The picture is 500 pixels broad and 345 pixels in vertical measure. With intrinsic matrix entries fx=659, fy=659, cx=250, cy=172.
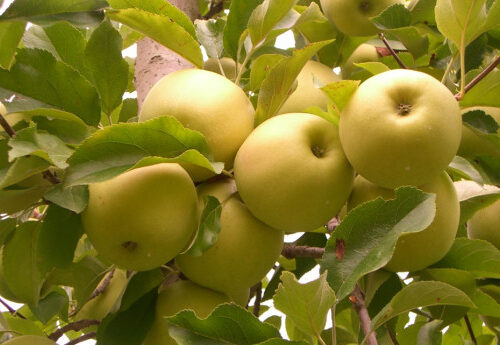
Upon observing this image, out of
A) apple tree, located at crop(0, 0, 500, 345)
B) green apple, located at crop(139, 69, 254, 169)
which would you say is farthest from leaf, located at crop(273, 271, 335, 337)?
green apple, located at crop(139, 69, 254, 169)

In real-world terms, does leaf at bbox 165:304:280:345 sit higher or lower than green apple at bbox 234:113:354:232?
lower

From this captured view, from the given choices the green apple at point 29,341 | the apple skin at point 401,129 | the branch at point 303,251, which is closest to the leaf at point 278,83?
the apple skin at point 401,129

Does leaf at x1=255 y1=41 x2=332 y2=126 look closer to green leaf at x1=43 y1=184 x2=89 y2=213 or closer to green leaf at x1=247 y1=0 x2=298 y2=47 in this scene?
green leaf at x1=247 y1=0 x2=298 y2=47

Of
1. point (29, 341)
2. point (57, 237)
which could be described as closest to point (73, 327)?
point (29, 341)

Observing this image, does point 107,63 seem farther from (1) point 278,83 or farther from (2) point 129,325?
(2) point 129,325

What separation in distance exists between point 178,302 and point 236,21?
44 centimetres

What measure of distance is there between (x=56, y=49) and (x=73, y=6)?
0.14 meters

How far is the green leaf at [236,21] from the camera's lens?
1.00 metres

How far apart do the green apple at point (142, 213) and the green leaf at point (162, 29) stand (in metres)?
0.20

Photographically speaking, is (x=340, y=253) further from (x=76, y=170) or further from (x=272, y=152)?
(x=76, y=170)

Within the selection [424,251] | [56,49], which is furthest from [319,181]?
[56,49]

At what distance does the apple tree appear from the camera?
0.76 m

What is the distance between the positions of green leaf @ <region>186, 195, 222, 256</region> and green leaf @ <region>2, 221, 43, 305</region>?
30 cm

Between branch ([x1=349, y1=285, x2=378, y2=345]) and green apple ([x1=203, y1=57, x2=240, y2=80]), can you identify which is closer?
branch ([x1=349, y1=285, x2=378, y2=345])
